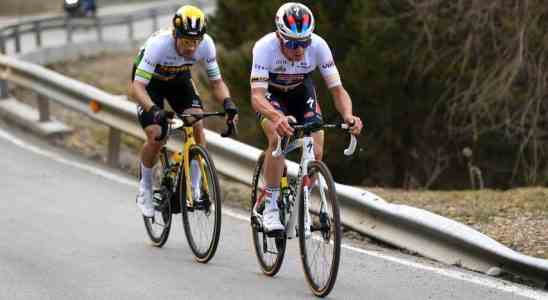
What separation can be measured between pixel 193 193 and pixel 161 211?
0.74 metres

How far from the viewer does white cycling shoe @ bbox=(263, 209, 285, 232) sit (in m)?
8.30

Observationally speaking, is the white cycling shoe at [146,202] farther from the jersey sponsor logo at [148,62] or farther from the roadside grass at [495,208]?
the roadside grass at [495,208]

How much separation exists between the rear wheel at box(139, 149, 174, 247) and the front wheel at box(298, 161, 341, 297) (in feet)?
6.32

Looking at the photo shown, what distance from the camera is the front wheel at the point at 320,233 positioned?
24.6 feet

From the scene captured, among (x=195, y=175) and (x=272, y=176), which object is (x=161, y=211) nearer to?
(x=195, y=175)

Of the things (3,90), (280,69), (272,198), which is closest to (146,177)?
(272,198)

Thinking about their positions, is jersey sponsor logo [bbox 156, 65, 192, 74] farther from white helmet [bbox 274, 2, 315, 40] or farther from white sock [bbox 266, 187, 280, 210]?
white helmet [bbox 274, 2, 315, 40]

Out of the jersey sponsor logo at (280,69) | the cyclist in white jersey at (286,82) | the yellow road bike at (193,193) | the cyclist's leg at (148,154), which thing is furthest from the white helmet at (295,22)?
the cyclist's leg at (148,154)

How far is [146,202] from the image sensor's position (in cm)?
997

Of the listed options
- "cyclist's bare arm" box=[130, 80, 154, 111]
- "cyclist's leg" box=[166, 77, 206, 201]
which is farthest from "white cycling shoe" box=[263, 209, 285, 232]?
"cyclist's bare arm" box=[130, 80, 154, 111]

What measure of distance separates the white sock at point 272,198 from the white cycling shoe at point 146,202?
5.77ft

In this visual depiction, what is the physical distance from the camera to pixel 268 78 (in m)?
8.28

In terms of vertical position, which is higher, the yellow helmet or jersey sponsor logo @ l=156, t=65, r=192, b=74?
the yellow helmet

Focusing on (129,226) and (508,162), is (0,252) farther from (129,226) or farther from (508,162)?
(508,162)
